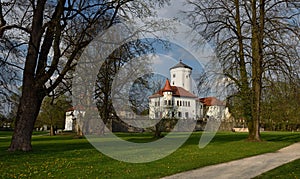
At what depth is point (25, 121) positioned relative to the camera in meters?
15.0

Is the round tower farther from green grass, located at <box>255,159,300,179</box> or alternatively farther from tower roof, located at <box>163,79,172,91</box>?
green grass, located at <box>255,159,300,179</box>

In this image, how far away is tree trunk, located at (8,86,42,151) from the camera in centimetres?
1500

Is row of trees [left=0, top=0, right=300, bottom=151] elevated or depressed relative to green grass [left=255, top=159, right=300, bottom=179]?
elevated

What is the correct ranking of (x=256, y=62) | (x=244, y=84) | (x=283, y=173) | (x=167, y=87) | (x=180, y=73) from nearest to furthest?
1. (x=283, y=173)
2. (x=180, y=73)
3. (x=256, y=62)
4. (x=244, y=84)
5. (x=167, y=87)

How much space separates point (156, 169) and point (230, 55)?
1463 centimetres

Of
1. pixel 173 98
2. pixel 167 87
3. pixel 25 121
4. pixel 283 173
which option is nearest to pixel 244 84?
pixel 167 87

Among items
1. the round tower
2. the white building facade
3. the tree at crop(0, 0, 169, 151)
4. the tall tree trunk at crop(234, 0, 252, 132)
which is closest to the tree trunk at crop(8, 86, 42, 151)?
the tree at crop(0, 0, 169, 151)

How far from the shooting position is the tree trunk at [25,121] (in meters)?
15.0

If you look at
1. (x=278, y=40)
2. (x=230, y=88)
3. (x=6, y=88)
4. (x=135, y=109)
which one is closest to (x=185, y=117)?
(x=135, y=109)

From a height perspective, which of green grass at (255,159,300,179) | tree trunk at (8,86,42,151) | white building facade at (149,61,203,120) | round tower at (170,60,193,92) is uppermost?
round tower at (170,60,193,92)

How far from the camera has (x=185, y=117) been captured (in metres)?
41.2

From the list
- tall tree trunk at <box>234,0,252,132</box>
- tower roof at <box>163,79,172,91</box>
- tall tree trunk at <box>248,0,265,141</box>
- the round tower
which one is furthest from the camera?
tower roof at <box>163,79,172,91</box>

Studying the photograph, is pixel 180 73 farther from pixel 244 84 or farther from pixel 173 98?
pixel 173 98

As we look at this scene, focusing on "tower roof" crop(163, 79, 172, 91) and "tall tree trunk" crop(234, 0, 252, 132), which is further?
"tower roof" crop(163, 79, 172, 91)
